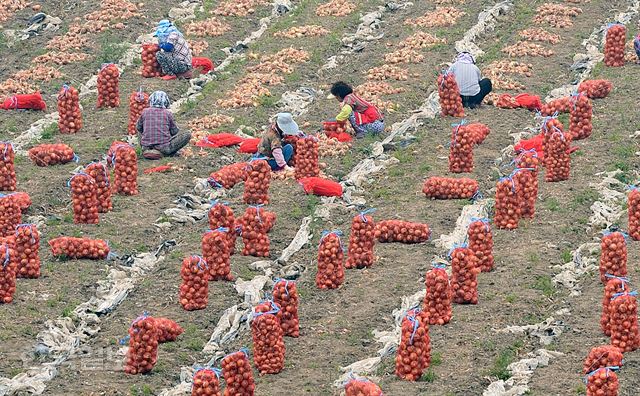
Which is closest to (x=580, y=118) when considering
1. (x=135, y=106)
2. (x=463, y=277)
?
(x=463, y=277)

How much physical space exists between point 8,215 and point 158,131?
193 inches

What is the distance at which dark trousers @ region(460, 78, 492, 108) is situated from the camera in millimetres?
32781

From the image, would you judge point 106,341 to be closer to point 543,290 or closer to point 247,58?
point 543,290

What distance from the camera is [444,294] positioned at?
73.4 feet

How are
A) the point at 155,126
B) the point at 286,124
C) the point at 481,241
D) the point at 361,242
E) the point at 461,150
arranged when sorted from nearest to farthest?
the point at 481,241
the point at 361,242
the point at 461,150
the point at 286,124
the point at 155,126

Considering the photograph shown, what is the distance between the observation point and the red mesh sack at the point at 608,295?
21.6m

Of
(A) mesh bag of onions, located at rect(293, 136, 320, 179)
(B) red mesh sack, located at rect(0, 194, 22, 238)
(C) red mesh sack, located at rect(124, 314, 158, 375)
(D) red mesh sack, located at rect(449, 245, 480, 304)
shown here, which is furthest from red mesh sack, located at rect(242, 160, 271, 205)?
(C) red mesh sack, located at rect(124, 314, 158, 375)

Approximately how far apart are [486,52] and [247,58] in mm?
5636

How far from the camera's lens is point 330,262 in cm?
2405

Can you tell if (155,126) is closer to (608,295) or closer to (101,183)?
(101,183)

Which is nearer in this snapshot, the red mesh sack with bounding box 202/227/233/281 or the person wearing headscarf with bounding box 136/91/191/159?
the red mesh sack with bounding box 202/227/233/281

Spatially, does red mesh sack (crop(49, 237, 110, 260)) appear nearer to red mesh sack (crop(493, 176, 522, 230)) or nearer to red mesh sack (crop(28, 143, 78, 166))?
red mesh sack (crop(28, 143, 78, 166))

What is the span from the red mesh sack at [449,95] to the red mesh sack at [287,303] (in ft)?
35.5

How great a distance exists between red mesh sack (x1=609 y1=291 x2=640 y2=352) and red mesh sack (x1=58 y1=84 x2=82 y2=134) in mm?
14014
